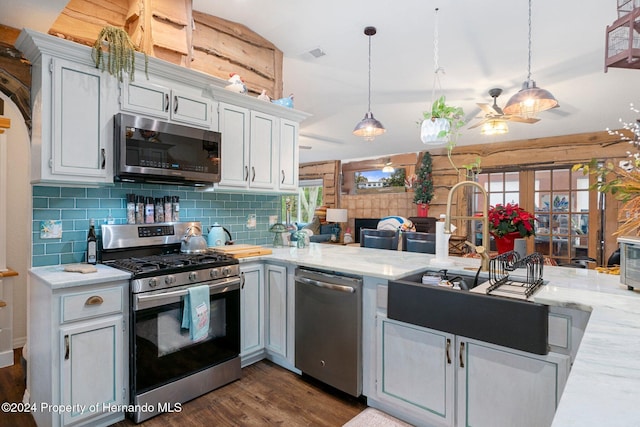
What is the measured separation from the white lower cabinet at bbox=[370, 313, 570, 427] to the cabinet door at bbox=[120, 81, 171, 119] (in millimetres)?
2013

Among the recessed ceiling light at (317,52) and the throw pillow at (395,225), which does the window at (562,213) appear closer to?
the throw pillow at (395,225)

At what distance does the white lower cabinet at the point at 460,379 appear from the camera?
150 centimetres

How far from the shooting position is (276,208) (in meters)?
3.65

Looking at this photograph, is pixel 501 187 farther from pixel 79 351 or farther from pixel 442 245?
pixel 79 351

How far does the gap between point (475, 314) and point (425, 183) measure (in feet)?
18.3

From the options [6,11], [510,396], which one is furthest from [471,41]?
[6,11]

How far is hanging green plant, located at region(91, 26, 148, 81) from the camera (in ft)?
6.82

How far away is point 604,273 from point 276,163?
2.56m

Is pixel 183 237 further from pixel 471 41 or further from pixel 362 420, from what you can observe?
pixel 471 41

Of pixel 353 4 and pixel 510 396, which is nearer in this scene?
pixel 510 396

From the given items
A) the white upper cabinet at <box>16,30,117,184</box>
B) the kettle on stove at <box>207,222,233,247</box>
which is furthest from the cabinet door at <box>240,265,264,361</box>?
the white upper cabinet at <box>16,30,117,184</box>

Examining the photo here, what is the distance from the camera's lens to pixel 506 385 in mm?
1577

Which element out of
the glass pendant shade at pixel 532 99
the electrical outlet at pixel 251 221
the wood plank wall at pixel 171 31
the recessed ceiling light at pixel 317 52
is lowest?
the electrical outlet at pixel 251 221

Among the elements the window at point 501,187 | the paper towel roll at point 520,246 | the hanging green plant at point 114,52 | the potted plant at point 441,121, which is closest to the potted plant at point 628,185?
the potted plant at point 441,121
